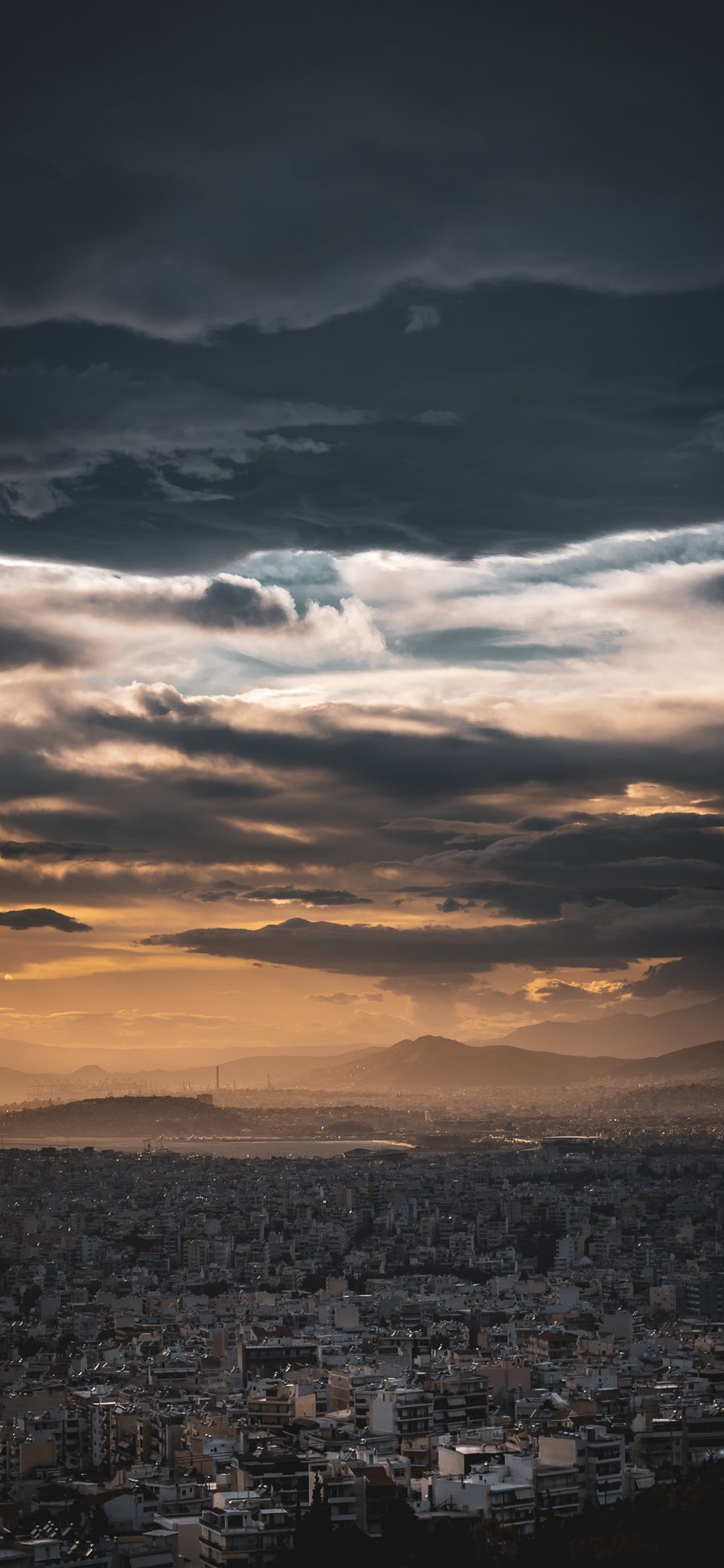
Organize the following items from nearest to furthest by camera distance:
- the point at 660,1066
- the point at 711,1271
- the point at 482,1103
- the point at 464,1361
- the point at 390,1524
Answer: the point at 390,1524
the point at 464,1361
the point at 711,1271
the point at 482,1103
the point at 660,1066

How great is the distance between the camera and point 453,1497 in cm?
1709

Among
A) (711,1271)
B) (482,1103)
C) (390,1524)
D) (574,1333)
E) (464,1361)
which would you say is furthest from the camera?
(482,1103)

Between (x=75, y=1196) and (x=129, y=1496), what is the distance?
55.0 metres

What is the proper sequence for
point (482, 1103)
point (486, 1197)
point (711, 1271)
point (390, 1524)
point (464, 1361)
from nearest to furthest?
point (390, 1524) < point (464, 1361) < point (711, 1271) < point (486, 1197) < point (482, 1103)

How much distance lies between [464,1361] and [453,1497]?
9623mm

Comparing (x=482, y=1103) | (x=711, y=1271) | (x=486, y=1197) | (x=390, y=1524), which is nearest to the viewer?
(x=390, y=1524)

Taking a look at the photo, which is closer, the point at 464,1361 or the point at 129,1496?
the point at 129,1496

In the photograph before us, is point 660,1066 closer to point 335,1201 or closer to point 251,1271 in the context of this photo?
point 335,1201

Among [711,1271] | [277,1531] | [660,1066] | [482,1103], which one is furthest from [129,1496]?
[660,1066]

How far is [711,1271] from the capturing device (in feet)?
148

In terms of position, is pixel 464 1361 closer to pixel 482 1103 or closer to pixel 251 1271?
pixel 251 1271

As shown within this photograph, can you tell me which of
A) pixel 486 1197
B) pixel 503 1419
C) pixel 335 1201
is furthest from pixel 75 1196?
pixel 503 1419

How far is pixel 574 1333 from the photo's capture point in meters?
31.2

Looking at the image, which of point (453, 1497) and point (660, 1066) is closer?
point (453, 1497)
